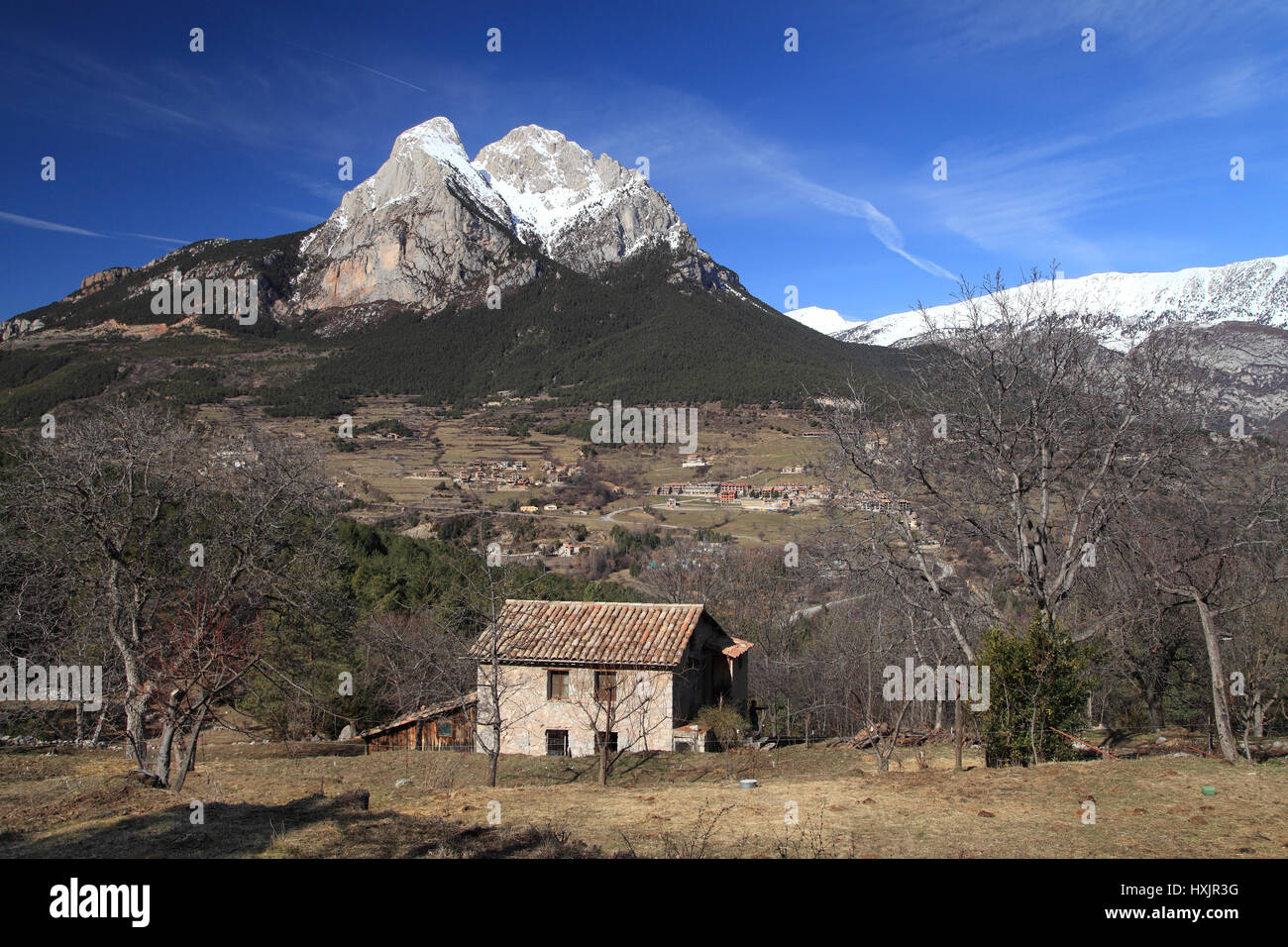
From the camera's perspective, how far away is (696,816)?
928 centimetres

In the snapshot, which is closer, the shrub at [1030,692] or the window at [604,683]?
the shrub at [1030,692]

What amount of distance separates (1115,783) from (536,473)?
71.3 meters

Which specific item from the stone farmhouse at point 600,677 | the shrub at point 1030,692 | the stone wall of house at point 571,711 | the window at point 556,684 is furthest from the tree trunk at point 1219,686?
the window at point 556,684

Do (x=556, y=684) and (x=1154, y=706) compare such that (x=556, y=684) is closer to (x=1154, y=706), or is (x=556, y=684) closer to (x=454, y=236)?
(x=1154, y=706)

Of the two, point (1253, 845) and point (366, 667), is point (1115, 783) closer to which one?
point (1253, 845)

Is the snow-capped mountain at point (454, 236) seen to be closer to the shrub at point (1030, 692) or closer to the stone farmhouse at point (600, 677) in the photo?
the stone farmhouse at point (600, 677)

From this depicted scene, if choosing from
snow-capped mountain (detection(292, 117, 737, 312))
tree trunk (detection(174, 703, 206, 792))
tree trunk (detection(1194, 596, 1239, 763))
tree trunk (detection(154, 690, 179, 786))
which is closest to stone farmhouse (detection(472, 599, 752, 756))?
tree trunk (detection(174, 703, 206, 792))

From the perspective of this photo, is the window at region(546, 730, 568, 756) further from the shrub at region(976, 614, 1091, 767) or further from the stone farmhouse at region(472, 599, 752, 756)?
the shrub at region(976, 614, 1091, 767)

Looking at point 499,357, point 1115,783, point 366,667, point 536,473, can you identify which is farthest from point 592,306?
point 1115,783

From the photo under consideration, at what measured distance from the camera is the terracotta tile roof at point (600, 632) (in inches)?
861

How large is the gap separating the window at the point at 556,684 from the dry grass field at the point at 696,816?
9526 mm

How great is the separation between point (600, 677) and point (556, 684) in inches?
57.7

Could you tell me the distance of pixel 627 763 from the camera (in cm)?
1806
